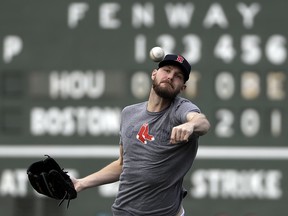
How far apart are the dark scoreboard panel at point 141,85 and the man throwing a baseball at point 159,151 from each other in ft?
16.9

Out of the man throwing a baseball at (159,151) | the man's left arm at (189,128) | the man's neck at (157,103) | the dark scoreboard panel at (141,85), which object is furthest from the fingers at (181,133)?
the dark scoreboard panel at (141,85)

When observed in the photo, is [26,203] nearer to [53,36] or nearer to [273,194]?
[53,36]

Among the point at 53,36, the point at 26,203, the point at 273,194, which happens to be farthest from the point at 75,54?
the point at 273,194

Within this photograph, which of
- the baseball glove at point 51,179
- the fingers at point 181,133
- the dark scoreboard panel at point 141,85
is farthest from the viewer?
the dark scoreboard panel at point 141,85

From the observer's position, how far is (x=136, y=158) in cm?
448

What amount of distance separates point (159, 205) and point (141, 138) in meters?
0.28

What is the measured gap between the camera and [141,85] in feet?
31.9

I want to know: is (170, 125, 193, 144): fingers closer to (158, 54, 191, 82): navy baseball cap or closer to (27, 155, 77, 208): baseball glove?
(158, 54, 191, 82): navy baseball cap

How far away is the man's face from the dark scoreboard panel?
17.0ft

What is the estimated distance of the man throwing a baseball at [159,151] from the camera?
14.6 feet

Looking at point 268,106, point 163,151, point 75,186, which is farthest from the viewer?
point 268,106

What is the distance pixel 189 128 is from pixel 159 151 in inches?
13.7

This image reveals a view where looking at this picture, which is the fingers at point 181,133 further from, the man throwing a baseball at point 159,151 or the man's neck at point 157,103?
the man's neck at point 157,103

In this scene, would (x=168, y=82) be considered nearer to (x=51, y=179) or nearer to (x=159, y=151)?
(x=159, y=151)
